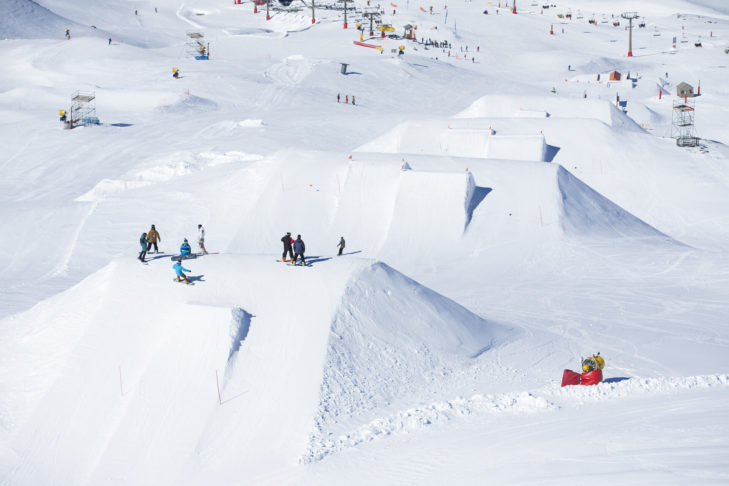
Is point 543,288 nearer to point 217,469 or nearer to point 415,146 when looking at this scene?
point 217,469

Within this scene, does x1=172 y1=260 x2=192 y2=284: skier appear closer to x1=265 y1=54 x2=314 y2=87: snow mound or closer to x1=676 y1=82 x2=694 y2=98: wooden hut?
x1=265 y1=54 x2=314 y2=87: snow mound

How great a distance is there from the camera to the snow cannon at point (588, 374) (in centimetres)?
1561

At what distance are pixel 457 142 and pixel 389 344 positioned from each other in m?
23.8

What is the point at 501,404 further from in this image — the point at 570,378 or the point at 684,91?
the point at 684,91

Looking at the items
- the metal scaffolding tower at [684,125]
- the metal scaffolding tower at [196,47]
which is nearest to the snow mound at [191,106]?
the metal scaffolding tower at [196,47]

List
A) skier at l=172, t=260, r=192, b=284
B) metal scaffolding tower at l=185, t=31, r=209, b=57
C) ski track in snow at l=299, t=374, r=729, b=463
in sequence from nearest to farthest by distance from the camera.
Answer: ski track in snow at l=299, t=374, r=729, b=463, skier at l=172, t=260, r=192, b=284, metal scaffolding tower at l=185, t=31, r=209, b=57

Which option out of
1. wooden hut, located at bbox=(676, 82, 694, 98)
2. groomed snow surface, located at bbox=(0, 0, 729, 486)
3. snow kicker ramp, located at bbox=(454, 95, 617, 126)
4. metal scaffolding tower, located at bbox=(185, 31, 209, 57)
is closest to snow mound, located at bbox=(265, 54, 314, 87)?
groomed snow surface, located at bbox=(0, 0, 729, 486)

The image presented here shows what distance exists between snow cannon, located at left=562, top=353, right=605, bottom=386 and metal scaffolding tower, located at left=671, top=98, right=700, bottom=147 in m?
27.9

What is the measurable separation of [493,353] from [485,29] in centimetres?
7166

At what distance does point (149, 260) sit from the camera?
65.3ft

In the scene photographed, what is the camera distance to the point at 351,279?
18344 mm

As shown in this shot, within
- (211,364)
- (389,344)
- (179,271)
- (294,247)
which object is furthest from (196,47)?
(211,364)

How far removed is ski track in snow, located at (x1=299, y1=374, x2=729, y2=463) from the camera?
A: 14.0m

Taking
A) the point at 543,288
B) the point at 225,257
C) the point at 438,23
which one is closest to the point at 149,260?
the point at 225,257
